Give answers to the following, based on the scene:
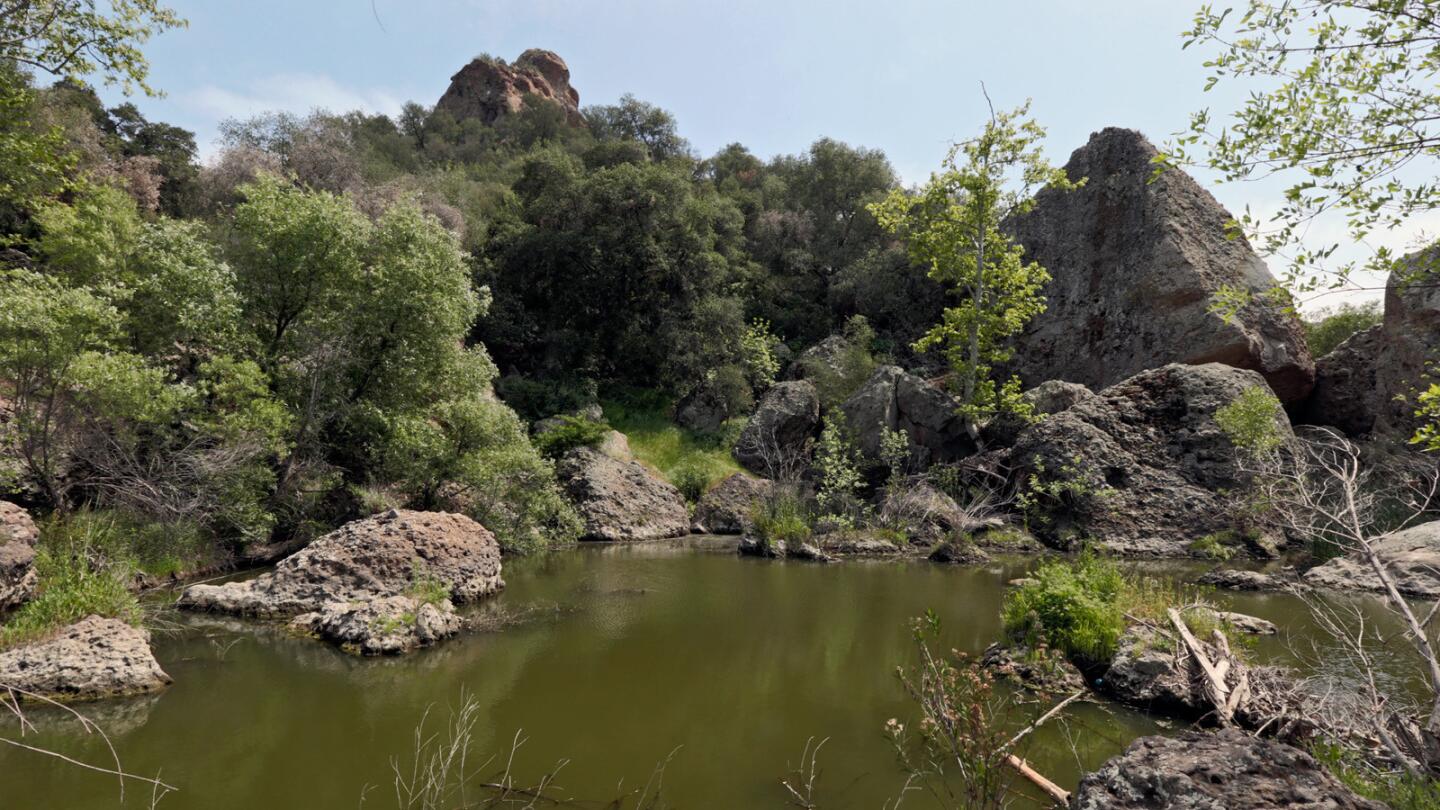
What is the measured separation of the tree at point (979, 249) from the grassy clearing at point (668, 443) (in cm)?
793

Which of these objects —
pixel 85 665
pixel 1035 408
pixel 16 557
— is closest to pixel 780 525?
pixel 1035 408

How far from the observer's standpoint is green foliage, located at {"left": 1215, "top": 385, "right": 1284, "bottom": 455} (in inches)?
635

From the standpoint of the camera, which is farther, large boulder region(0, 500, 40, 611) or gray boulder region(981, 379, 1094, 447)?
gray boulder region(981, 379, 1094, 447)

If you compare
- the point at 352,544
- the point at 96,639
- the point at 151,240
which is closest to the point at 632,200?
the point at 151,240

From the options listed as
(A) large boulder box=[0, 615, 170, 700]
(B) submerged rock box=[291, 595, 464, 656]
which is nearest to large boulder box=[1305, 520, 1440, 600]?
(B) submerged rock box=[291, 595, 464, 656]

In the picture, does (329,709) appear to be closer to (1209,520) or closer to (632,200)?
(1209,520)

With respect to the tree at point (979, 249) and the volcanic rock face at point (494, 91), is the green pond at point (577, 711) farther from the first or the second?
the volcanic rock face at point (494, 91)

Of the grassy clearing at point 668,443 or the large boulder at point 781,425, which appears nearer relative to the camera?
the large boulder at point 781,425

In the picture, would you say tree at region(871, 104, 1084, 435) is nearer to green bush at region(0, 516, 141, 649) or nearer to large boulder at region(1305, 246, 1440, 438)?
large boulder at region(1305, 246, 1440, 438)

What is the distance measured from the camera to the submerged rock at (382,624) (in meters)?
8.47

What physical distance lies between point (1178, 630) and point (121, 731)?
9541 millimetres

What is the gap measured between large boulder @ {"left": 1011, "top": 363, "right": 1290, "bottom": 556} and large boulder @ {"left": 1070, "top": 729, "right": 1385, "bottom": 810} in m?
14.7

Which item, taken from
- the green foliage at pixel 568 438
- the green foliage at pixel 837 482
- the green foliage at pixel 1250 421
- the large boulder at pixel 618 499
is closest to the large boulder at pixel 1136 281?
the green foliage at pixel 1250 421

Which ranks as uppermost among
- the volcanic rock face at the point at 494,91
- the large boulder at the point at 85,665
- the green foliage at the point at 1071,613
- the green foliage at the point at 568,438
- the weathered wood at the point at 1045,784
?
the volcanic rock face at the point at 494,91
